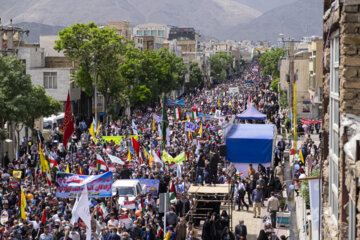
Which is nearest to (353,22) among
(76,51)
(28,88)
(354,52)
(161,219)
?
(354,52)

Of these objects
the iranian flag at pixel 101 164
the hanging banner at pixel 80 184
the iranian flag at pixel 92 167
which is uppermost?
the hanging banner at pixel 80 184

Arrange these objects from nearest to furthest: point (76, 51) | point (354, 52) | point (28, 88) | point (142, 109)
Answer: point (354, 52) < point (28, 88) < point (76, 51) < point (142, 109)

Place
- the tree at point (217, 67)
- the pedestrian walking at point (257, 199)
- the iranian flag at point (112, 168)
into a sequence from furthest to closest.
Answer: the tree at point (217, 67)
the iranian flag at point (112, 168)
the pedestrian walking at point (257, 199)

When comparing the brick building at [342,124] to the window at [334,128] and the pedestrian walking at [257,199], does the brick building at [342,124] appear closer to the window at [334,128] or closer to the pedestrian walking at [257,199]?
the window at [334,128]

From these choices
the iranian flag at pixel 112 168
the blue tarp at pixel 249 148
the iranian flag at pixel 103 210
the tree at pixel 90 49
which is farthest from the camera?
the tree at pixel 90 49

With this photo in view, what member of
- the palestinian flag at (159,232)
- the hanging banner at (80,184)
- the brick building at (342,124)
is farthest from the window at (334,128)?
the hanging banner at (80,184)

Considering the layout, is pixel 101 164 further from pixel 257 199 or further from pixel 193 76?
pixel 193 76

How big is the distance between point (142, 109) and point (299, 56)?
2287 centimetres

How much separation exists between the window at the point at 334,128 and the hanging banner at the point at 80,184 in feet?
30.8

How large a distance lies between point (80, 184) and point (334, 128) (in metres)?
10.0

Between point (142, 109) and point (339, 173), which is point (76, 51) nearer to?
point (142, 109)

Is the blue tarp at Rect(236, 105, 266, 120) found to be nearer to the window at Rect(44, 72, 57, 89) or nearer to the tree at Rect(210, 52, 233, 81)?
the window at Rect(44, 72, 57, 89)

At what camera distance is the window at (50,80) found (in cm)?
5641

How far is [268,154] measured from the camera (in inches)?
1075
